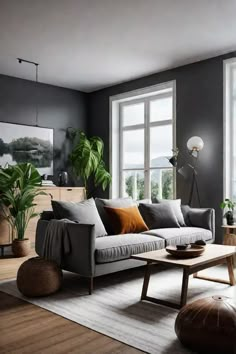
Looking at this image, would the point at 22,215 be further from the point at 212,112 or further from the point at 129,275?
the point at 212,112

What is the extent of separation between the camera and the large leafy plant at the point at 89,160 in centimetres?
623

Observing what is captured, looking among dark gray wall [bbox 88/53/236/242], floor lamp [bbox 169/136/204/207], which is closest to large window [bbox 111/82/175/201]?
dark gray wall [bbox 88/53/236/242]

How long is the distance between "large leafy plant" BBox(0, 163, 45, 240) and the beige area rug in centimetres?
159

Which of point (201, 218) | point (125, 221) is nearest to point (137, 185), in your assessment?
point (201, 218)

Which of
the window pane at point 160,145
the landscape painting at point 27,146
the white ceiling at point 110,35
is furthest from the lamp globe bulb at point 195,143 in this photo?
the landscape painting at point 27,146

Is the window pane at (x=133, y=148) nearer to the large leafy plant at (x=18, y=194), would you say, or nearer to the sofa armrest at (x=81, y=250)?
the large leafy plant at (x=18, y=194)

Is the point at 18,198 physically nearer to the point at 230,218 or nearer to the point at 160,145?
the point at 160,145

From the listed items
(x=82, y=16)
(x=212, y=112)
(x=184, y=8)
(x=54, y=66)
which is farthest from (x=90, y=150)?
(x=184, y=8)

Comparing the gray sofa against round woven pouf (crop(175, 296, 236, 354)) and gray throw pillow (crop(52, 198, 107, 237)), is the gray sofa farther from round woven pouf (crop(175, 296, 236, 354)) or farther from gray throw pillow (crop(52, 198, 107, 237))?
round woven pouf (crop(175, 296, 236, 354))

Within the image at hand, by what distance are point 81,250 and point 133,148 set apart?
11.8 feet

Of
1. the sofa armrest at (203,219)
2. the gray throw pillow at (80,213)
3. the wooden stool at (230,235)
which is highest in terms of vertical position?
the gray throw pillow at (80,213)

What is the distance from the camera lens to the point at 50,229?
362 cm

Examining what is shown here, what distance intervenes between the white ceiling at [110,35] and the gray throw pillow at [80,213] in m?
2.06

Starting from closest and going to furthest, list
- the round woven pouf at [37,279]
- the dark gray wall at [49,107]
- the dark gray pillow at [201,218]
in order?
the round woven pouf at [37,279] → the dark gray pillow at [201,218] → the dark gray wall at [49,107]
